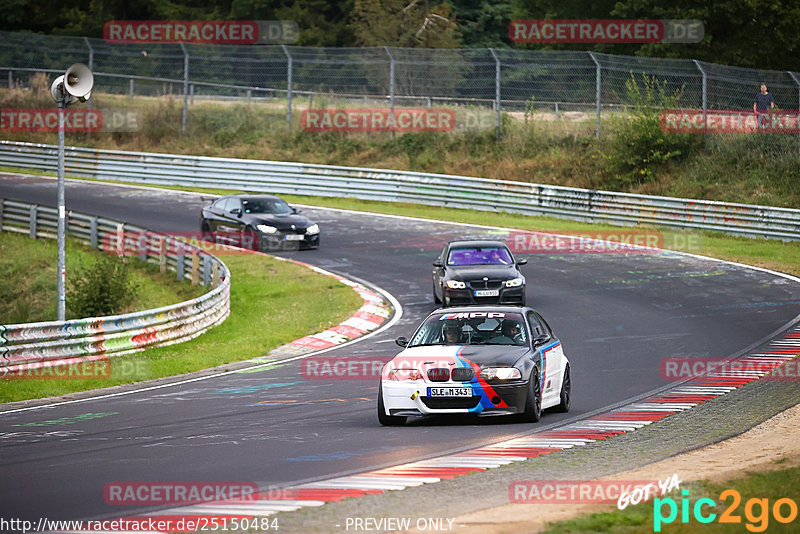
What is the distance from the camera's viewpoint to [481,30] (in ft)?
225

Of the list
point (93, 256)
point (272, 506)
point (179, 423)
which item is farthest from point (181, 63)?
point (272, 506)

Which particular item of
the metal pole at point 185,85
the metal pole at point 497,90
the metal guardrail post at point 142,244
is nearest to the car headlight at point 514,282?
the metal guardrail post at point 142,244

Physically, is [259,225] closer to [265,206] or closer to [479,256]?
[265,206]

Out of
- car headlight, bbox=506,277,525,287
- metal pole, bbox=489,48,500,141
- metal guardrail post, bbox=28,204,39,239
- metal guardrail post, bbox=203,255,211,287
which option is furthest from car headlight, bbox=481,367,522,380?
metal pole, bbox=489,48,500,141

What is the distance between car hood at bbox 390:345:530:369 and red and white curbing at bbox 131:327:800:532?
2.97 feet

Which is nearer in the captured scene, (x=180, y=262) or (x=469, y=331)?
(x=469, y=331)

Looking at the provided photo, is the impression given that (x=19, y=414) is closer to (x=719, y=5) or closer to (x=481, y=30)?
(x=719, y=5)

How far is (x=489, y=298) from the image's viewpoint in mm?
20891

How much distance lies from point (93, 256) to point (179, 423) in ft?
62.5

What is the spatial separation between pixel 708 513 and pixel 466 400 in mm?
4453

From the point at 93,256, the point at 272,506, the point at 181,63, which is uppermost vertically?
the point at 181,63

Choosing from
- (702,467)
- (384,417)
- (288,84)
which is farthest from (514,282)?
(288,84)

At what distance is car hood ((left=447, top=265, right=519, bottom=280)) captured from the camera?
21.1 m

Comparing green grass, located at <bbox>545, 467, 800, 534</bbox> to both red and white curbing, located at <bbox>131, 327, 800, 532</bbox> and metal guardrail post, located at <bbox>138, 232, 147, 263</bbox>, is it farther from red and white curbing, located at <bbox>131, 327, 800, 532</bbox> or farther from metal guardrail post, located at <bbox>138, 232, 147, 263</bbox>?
metal guardrail post, located at <bbox>138, 232, 147, 263</bbox>
